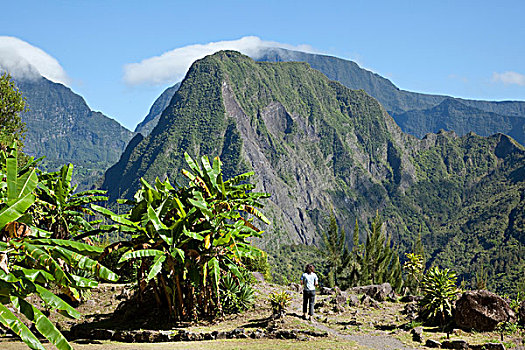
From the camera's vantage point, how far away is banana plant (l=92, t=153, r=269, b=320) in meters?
12.3

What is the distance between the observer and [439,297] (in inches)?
539

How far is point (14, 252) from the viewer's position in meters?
6.43

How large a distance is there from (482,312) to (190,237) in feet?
26.5

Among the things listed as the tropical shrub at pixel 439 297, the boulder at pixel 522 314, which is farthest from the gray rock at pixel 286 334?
the boulder at pixel 522 314

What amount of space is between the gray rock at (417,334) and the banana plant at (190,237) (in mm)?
4651

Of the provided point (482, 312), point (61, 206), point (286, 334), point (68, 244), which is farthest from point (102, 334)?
point (482, 312)

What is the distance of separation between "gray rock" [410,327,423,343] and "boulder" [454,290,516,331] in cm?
139

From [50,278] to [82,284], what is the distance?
563mm

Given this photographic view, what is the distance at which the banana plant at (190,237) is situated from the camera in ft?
40.4

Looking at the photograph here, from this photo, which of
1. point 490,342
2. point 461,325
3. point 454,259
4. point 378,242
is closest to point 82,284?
point 490,342

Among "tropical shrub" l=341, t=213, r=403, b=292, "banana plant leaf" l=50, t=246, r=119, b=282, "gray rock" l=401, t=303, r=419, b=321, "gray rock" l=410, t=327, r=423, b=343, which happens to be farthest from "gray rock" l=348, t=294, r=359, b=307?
"tropical shrub" l=341, t=213, r=403, b=292

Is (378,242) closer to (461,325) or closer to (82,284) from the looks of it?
(461,325)

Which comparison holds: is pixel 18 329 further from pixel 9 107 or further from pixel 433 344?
pixel 9 107

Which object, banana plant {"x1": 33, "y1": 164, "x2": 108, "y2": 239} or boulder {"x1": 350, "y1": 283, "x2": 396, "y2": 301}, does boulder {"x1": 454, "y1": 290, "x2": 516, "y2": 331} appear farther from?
banana plant {"x1": 33, "y1": 164, "x2": 108, "y2": 239}
